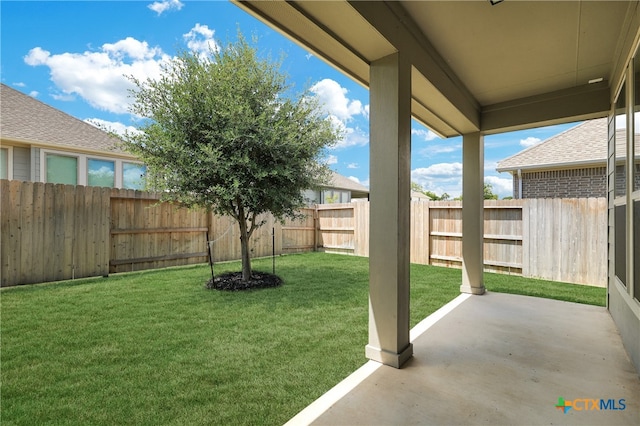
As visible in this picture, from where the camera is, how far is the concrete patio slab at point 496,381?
1637 millimetres

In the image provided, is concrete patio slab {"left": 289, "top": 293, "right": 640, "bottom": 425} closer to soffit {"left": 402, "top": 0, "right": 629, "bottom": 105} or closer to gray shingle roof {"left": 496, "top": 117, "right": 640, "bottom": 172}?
soffit {"left": 402, "top": 0, "right": 629, "bottom": 105}

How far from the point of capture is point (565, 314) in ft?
11.2

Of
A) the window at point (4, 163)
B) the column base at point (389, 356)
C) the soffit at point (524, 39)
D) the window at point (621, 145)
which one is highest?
the soffit at point (524, 39)

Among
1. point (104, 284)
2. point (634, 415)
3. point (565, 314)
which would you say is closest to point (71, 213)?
point (104, 284)

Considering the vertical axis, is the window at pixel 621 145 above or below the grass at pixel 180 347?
above

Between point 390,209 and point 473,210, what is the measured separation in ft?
8.70

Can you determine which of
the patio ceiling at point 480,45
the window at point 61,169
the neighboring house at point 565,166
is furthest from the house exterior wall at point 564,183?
the window at point 61,169

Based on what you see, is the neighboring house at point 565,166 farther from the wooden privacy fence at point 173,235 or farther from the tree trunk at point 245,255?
the tree trunk at point 245,255

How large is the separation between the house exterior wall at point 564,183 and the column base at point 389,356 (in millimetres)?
7839

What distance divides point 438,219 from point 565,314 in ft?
12.3

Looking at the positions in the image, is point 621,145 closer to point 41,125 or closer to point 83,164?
point 83,164

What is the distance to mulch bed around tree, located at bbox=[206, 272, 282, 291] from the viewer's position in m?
4.75

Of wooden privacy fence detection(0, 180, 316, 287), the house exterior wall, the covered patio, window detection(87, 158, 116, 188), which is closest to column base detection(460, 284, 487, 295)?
the covered patio

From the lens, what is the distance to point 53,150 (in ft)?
23.4
